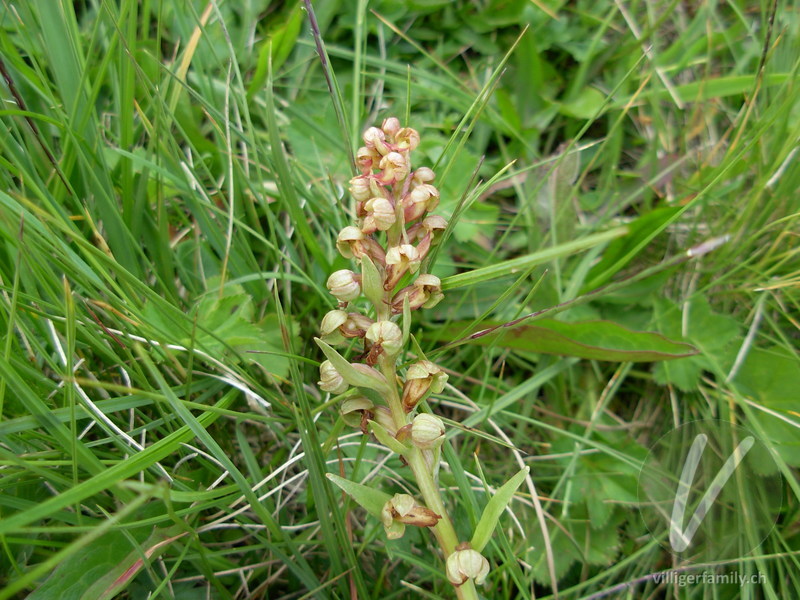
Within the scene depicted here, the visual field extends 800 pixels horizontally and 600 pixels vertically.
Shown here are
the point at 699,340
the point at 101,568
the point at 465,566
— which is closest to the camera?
the point at 465,566

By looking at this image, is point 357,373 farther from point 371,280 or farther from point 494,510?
point 494,510

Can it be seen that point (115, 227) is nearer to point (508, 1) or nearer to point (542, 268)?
point (542, 268)

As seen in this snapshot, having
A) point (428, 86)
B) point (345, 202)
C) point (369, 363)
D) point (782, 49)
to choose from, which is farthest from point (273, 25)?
point (782, 49)

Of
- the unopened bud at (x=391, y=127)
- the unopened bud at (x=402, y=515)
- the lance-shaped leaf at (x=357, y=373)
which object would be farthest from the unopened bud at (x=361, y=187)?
the unopened bud at (x=402, y=515)

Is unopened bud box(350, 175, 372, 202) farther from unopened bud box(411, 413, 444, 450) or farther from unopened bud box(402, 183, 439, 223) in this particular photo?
unopened bud box(411, 413, 444, 450)

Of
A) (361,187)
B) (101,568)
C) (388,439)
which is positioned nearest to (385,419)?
(388,439)

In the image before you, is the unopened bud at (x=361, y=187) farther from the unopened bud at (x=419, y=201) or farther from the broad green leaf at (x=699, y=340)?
the broad green leaf at (x=699, y=340)

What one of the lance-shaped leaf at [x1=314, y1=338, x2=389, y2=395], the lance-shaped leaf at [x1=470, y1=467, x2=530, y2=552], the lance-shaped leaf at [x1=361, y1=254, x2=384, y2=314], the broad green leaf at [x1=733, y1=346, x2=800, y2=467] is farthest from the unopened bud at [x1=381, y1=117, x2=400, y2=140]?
the broad green leaf at [x1=733, y1=346, x2=800, y2=467]
